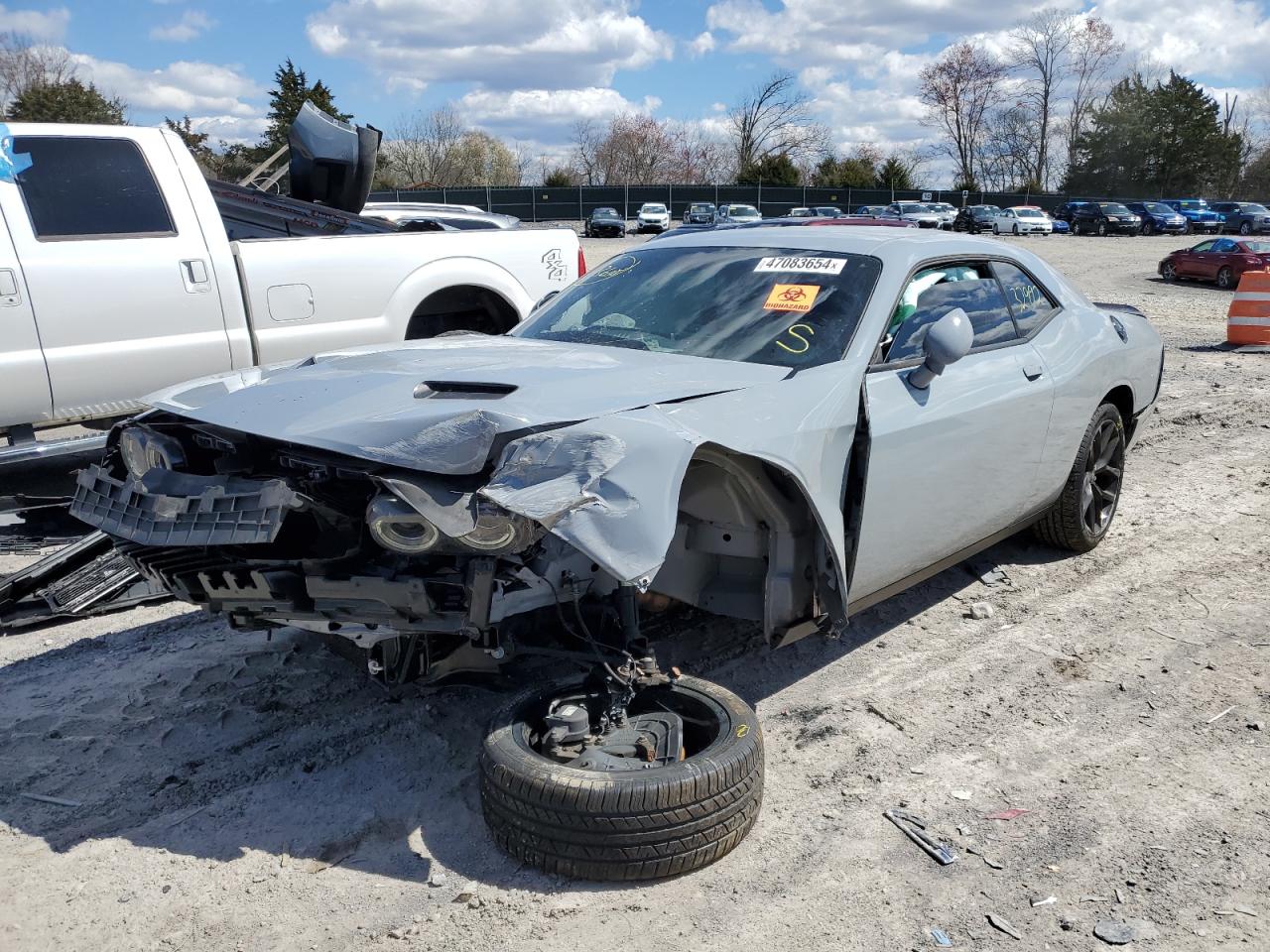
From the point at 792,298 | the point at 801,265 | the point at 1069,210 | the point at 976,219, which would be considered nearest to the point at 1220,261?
the point at 976,219

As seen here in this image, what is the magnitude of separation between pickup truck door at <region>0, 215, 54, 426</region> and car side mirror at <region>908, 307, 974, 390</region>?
465 centimetres

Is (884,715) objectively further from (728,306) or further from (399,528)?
(399,528)

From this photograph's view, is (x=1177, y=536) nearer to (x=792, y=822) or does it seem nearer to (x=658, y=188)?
(x=792, y=822)

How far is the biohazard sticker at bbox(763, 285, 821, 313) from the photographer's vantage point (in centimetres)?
390

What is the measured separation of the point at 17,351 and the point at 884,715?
4.80 m

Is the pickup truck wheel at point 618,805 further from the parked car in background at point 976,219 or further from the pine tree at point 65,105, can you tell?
the parked car in background at point 976,219

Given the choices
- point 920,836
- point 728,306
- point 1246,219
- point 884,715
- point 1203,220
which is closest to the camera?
point 920,836

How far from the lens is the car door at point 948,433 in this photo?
3.63 meters

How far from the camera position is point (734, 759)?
9.64 feet

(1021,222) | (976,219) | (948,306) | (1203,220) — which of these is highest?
(948,306)

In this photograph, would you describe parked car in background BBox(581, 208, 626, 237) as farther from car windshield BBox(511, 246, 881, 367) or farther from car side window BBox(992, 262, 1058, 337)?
car windshield BBox(511, 246, 881, 367)

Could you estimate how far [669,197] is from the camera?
58.8m

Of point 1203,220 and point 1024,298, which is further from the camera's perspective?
point 1203,220

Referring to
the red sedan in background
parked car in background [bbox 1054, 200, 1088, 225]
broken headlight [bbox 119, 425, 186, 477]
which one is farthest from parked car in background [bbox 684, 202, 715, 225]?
broken headlight [bbox 119, 425, 186, 477]
